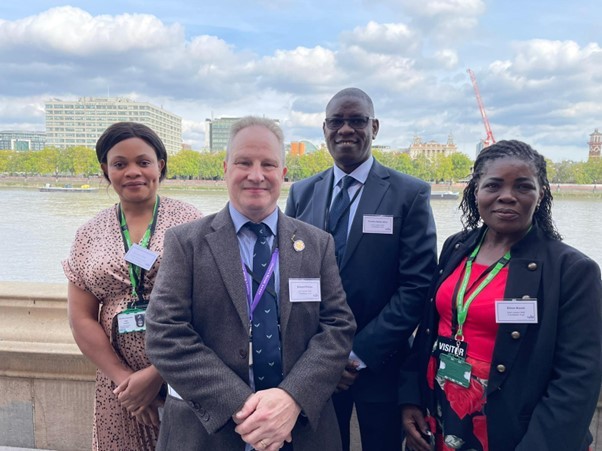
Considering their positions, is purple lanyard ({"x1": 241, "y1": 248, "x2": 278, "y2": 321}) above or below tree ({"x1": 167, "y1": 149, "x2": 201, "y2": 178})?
below

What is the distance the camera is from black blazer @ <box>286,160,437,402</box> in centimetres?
192

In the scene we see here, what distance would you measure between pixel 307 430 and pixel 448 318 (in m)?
0.66

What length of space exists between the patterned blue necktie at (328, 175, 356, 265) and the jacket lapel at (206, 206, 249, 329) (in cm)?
68

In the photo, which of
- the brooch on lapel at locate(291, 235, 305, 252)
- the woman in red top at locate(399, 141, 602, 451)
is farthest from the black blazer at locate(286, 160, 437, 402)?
the brooch on lapel at locate(291, 235, 305, 252)

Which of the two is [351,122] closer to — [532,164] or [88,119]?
[532,164]

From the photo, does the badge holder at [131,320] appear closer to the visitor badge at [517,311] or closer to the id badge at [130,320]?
the id badge at [130,320]

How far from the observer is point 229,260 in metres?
1.45

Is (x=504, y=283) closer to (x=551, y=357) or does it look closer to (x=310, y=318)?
(x=551, y=357)

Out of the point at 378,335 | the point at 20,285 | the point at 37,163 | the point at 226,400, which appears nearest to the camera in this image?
the point at 226,400

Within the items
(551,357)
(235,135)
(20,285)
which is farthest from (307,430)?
(20,285)

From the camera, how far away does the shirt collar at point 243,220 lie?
5.01 feet

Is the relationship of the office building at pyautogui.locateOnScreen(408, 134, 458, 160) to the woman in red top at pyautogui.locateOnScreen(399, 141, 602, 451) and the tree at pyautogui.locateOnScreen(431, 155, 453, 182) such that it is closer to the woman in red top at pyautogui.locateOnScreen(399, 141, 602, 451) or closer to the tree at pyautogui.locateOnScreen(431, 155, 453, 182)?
the tree at pyautogui.locateOnScreen(431, 155, 453, 182)

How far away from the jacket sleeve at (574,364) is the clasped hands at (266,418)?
0.78 meters

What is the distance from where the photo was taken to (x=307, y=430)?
149 cm
